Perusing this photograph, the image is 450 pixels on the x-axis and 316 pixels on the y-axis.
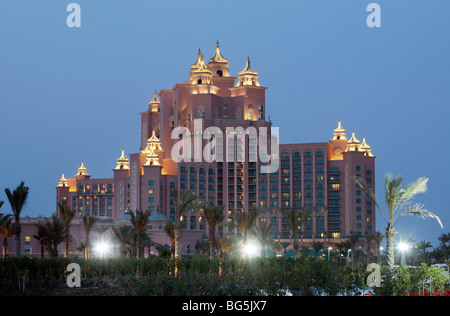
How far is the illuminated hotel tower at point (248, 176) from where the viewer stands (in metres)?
135

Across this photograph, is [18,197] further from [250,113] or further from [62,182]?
[62,182]

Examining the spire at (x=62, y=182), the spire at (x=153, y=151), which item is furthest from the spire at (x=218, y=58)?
the spire at (x=62, y=182)

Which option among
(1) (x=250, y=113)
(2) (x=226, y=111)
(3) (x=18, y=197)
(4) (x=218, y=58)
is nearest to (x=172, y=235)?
(3) (x=18, y=197)

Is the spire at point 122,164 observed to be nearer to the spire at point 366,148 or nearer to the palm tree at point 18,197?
the spire at point 366,148

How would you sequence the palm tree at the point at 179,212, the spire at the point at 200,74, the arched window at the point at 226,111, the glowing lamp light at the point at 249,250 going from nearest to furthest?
the palm tree at the point at 179,212 → the glowing lamp light at the point at 249,250 → the spire at the point at 200,74 → the arched window at the point at 226,111

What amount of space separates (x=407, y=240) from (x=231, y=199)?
41247mm

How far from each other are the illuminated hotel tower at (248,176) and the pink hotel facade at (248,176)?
0.63ft

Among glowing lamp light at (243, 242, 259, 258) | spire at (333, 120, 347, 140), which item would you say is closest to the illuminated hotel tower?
spire at (333, 120, 347, 140)

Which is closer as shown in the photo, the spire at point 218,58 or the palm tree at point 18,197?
the palm tree at point 18,197

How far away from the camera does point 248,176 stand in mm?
139250

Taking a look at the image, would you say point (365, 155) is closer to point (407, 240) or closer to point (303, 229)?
point (303, 229)

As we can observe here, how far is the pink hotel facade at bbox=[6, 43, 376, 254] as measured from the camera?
443ft

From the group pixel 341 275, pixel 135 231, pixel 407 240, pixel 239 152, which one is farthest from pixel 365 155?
pixel 341 275

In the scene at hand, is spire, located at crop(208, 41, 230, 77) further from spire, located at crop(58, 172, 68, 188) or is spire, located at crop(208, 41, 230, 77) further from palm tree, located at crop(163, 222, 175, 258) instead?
palm tree, located at crop(163, 222, 175, 258)
